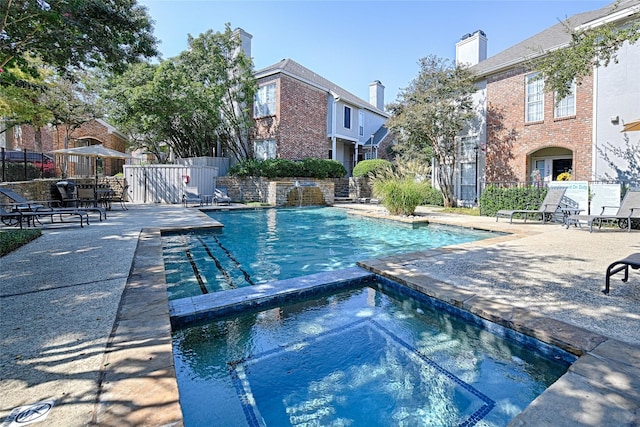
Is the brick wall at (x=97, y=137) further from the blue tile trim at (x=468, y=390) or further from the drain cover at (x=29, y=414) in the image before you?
the blue tile trim at (x=468, y=390)

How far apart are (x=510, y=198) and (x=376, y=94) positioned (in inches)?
740

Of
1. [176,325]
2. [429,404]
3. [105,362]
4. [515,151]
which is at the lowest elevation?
[429,404]

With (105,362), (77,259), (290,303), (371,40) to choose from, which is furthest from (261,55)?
(105,362)

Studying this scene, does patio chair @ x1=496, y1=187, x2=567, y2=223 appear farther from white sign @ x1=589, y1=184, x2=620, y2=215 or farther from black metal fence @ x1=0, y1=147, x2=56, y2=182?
black metal fence @ x1=0, y1=147, x2=56, y2=182

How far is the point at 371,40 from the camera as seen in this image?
14.5 metres

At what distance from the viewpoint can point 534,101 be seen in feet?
40.9

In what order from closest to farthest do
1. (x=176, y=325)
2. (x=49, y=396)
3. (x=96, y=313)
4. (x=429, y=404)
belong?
1. (x=49, y=396)
2. (x=429, y=404)
3. (x=96, y=313)
4. (x=176, y=325)

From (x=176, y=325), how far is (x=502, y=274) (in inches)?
153

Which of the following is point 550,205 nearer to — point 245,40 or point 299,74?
point 299,74

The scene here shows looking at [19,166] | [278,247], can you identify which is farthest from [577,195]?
[19,166]

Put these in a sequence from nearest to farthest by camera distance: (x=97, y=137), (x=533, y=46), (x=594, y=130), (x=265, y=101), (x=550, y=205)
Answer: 1. (x=550, y=205)
2. (x=594, y=130)
3. (x=533, y=46)
4. (x=265, y=101)
5. (x=97, y=137)

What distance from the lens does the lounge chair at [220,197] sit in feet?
50.9

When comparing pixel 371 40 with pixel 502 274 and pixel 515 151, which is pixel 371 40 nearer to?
pixel 515 151

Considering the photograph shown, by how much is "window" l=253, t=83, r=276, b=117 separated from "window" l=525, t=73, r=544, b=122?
12.3m
